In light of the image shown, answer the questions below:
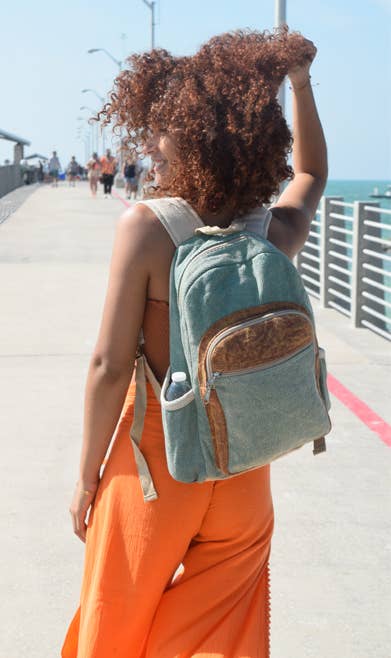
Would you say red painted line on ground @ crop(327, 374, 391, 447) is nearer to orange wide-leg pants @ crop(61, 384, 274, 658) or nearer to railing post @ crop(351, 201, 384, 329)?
railing post @ crop(351, 201, 384, 329)

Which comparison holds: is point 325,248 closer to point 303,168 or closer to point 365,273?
point 365,273

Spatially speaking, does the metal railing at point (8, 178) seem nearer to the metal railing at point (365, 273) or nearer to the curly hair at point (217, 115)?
the metal railing at point (365, 273)

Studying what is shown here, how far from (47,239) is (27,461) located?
549 inches

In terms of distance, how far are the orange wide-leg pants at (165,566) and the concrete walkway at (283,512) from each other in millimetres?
1291

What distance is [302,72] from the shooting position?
2.44 m

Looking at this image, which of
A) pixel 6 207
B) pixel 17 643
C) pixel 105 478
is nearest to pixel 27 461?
pixel 17 643

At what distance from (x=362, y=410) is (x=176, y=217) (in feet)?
15.2

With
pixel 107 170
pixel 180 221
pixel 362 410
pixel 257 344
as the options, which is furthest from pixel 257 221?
pixel 107 170

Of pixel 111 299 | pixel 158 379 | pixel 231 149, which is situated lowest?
pixel 158 379

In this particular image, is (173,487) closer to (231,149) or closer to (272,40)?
(231,149)

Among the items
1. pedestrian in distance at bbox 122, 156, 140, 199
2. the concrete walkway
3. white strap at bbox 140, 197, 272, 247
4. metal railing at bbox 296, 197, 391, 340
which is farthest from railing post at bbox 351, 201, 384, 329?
pedestrian in distance at bbox 122, 156, 140, 199

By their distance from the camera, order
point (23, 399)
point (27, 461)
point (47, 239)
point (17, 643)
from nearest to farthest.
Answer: point (17, 643)
point (27, 461)
point (23, 399)
point (47, 239)

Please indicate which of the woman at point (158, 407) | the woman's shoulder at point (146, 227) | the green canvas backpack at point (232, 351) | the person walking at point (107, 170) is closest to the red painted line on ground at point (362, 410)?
the woman at point (158, 407)

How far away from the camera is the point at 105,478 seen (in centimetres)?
222
